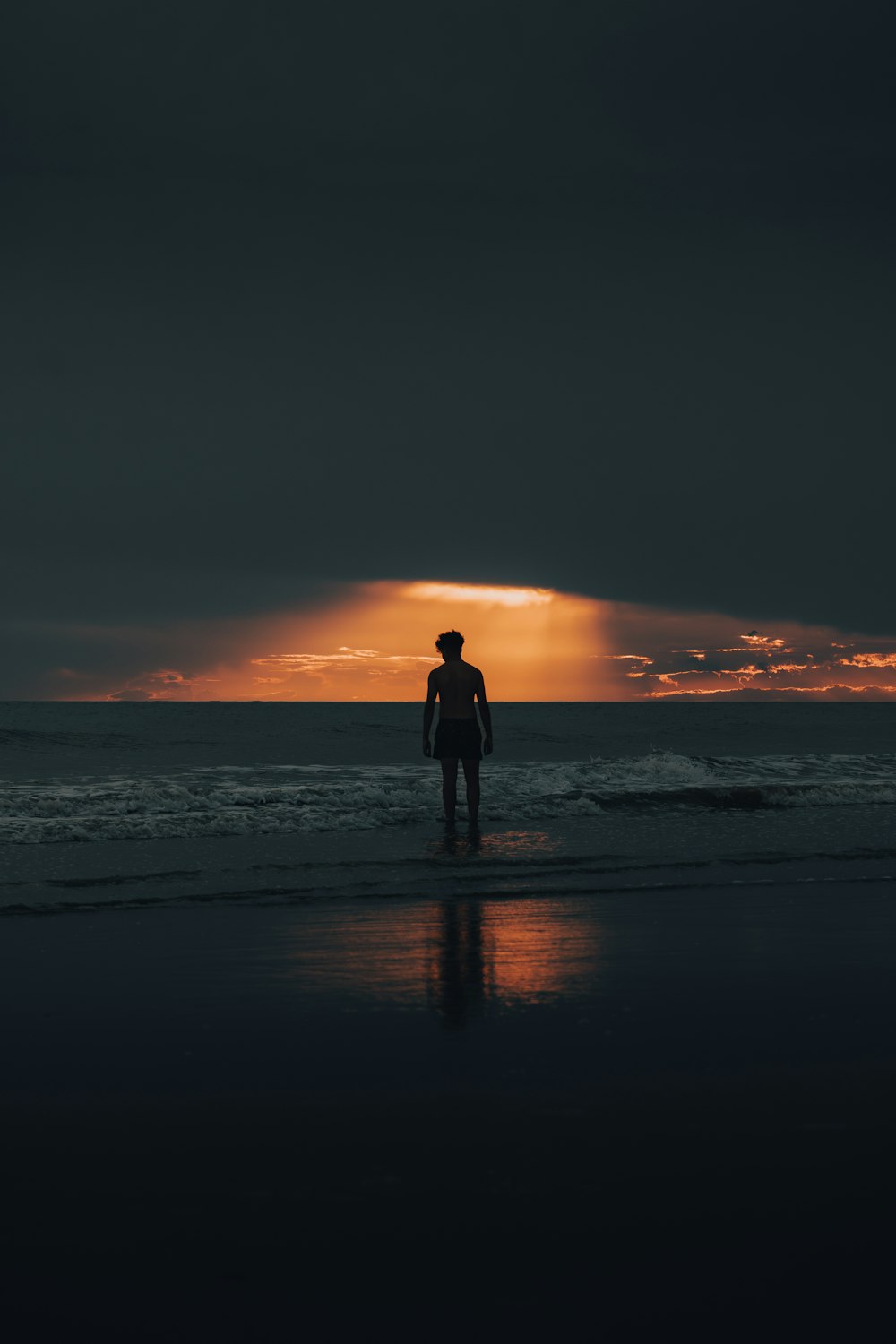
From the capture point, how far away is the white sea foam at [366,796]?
1255cm

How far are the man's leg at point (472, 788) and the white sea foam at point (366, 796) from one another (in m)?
0.93

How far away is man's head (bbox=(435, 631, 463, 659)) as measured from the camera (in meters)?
12.7

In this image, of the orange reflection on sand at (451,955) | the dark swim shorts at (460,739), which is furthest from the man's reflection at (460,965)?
the dark swim shorts at (460,739)

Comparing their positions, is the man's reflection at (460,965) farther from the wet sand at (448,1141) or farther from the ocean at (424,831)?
the ocean at (424,831)

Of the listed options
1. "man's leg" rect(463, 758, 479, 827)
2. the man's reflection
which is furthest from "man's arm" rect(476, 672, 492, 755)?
the man's reflection

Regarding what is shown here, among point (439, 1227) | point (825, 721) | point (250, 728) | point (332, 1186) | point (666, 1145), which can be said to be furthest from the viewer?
point (825, 721)

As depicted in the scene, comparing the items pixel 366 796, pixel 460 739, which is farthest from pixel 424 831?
pixel 366 796

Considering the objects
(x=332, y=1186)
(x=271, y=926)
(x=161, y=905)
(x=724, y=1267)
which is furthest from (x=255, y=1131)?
(x=161, y=905)

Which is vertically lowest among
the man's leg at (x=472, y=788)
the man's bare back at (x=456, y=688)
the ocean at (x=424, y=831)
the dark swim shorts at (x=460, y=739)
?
the ocean at (x=424, y=831)

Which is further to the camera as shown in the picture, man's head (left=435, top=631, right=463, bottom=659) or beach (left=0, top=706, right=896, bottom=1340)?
man's head (left=435, top=631, right=463, bottom=659)

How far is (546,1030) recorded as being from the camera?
4488 mm

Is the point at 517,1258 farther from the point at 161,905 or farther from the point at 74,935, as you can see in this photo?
the point at 161,905

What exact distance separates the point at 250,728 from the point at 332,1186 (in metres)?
50.3

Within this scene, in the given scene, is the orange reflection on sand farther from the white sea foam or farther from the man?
the white sea foam
